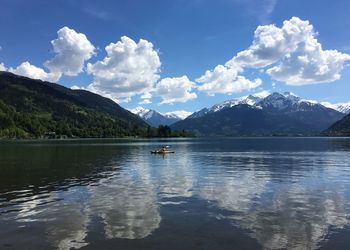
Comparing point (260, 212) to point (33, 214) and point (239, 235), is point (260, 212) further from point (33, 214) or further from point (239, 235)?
point (33, 214)

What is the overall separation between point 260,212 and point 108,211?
14.7 m

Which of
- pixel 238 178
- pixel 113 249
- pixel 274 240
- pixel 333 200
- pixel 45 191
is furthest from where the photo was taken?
pixel 238 178

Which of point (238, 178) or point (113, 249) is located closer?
point (113, 249)

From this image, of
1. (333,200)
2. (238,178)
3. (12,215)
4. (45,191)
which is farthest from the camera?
(238,178)

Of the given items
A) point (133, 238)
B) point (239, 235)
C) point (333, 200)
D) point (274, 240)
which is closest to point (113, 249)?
point (133, 238)

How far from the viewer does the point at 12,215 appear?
35875 millimetres

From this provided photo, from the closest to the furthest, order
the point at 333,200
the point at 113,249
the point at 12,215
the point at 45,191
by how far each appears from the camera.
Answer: the point at 113,249 < the point at 12,215 < the point at 333,200 < the point at 45,191

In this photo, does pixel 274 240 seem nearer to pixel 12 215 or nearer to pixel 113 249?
pixel 113 249

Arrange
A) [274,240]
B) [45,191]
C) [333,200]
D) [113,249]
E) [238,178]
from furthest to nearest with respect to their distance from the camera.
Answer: [238,178], [45,191], [333,200], [274,240], [113,249]

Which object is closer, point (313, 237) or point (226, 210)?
point (313, 237)

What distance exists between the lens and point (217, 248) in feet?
83.5

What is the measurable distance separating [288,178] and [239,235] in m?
39.4

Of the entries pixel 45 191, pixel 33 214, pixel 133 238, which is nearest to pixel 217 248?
pixel 133 238

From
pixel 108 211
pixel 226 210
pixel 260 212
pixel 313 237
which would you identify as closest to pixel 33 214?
pixel 108 211
